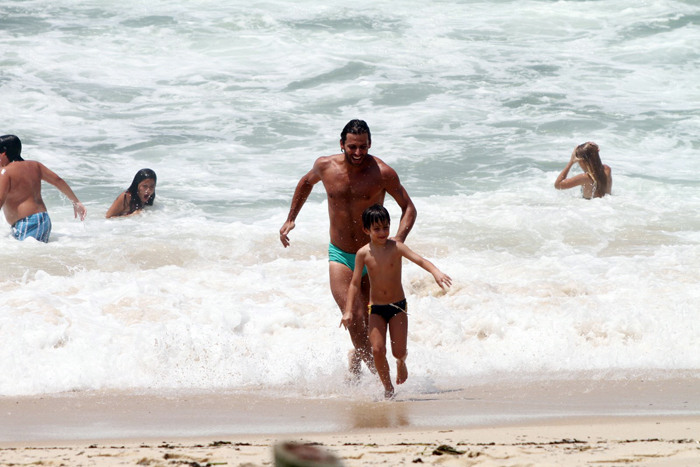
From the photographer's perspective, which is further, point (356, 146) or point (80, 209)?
A: point (80, 209)

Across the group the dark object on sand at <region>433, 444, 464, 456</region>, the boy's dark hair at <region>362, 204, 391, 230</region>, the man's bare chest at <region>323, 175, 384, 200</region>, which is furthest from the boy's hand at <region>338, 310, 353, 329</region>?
the dark object on sand at <region>433, 444, 464, 456</region>

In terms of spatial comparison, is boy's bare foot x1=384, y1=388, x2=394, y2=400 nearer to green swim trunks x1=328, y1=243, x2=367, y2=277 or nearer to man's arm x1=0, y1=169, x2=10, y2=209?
green swim trunks x1=328, y1=243, x2=367, y2=277

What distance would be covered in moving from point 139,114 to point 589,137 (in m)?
7.96

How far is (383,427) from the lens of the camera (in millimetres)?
4238

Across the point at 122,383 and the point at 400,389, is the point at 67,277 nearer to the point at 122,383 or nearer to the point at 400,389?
the point at 122,383

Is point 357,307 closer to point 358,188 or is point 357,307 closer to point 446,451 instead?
point 358,188

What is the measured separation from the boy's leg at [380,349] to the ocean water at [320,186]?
0.24 m

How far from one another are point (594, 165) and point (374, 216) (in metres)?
6.58

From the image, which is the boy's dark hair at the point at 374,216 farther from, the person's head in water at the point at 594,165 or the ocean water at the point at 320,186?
the person's head in water at the point at 594,165

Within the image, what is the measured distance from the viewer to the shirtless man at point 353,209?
5336 mm

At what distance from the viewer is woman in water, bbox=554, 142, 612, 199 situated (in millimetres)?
10750

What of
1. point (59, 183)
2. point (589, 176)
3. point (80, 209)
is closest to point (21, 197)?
point (59, 183)

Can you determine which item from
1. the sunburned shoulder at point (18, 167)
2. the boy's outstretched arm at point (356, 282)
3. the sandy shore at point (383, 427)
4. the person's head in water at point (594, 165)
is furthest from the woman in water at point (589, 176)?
the sunburned shoulder at point (18, 167)

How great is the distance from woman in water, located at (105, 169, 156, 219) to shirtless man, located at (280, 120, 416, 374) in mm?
5438
